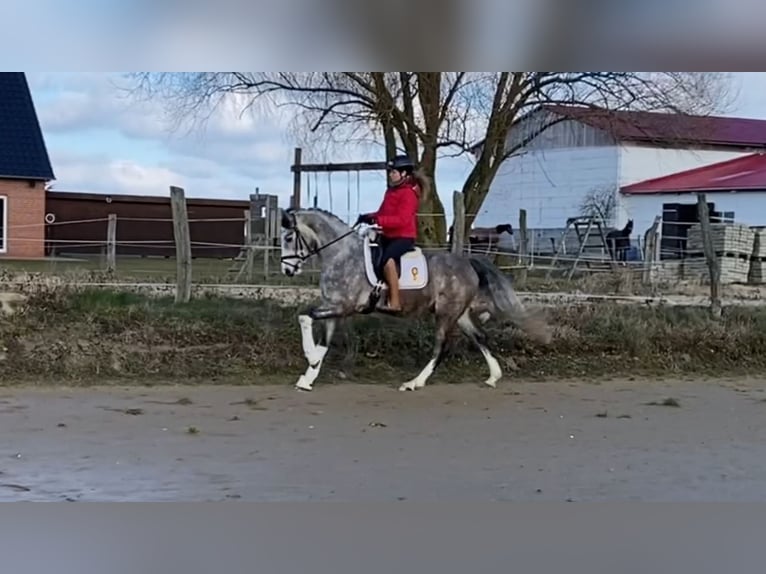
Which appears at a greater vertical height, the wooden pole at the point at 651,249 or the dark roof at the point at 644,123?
the dark roof at the point at 644,123

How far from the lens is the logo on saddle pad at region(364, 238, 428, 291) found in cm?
1229

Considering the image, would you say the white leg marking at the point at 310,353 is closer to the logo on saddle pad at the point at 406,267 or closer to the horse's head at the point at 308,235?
the horse's head at the point at 308,235

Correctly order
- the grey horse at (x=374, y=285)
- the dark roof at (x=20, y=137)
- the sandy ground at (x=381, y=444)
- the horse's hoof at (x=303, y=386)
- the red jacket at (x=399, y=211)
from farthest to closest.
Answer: the dark roof at (x=20, y=137)
the grey horse at (x=374, y=285)
the horse's hoof at (x=303, y=386)
the red jacket at (x=399, y=211)
the sandy ground at (x=381, y=444)

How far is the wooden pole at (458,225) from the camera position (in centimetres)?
1549

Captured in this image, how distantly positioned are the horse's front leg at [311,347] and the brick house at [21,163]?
63.1 feet

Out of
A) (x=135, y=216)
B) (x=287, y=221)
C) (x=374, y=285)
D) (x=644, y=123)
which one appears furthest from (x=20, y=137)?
(x=374, y=285)

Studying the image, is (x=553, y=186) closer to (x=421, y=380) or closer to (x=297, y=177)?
(x=297, y=177)

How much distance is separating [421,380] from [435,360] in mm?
301

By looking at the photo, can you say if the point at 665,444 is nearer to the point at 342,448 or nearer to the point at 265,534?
the point at 342,448

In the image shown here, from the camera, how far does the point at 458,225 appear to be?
15570mm

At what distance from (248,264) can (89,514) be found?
39.9 ft

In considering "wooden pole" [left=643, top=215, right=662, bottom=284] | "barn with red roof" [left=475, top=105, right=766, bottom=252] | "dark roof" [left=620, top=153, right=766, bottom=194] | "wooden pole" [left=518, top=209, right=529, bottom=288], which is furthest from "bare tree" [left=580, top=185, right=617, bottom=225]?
"wooden pole" [left=643, top=215, right=662, bottom=284]

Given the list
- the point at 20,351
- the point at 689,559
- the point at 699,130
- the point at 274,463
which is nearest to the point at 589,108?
the point at 699,130

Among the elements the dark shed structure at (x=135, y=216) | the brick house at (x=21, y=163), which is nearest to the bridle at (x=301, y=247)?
the brick house at (x=21, y=163)
